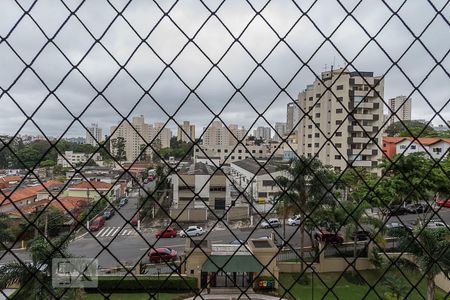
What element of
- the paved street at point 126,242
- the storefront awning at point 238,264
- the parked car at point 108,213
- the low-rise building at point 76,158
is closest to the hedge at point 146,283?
the storefront awning at point 238,264

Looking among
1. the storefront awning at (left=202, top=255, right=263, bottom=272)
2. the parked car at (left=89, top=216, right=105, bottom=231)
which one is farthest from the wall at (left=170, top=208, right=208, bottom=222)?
the storefront awning at (left=202, top=255, right=263, bottom=272)

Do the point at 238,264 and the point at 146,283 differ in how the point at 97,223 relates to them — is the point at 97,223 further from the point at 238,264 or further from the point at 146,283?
the point at 238,264

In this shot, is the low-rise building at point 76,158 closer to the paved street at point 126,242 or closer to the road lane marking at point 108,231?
the paved street at point 126,242

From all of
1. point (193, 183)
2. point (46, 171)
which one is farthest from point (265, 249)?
point (46, 171)

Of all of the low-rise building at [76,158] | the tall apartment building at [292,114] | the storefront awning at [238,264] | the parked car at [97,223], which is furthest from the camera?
the parked car at [97,223]

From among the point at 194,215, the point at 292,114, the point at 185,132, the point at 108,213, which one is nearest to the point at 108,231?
the point at 108,213

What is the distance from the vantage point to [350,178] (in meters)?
10.6

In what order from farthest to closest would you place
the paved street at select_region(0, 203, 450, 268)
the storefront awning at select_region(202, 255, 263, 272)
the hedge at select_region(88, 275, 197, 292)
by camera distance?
1. the paved street at select_region(0, 203, 450, 268)
2. the storefront awning at select_region(202, 255, 263, 272)
3. the hedge at select_region(88, 275, 197, 292)

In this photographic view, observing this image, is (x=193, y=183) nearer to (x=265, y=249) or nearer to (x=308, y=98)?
(x=265, y=249)

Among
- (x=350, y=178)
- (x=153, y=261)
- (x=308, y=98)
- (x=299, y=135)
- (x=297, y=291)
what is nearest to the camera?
(x=297, y=291)

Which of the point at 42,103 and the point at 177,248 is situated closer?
the point at 42,103

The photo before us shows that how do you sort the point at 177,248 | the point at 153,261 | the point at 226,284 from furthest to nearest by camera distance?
the point at 177,248
the point at 153,261
the point at 226,284

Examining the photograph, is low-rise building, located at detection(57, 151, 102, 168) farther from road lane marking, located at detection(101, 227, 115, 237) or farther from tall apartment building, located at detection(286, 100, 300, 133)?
road lane marking, located at detection(101, 227, 115, 237)

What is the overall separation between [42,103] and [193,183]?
32.3 ft
